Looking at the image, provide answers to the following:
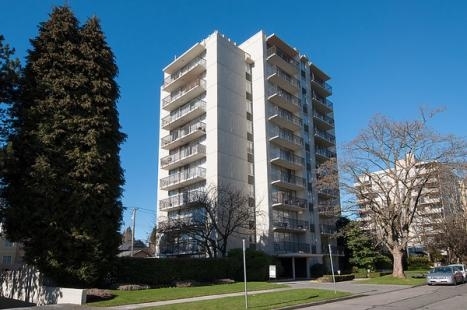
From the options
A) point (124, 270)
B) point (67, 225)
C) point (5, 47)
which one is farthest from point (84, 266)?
point (5, 47)

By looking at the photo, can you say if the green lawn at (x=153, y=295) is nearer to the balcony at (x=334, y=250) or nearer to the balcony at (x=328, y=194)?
the balcony at (x=334, y=250)

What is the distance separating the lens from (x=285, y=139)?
51312mm

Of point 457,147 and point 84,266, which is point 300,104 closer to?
point 457,147

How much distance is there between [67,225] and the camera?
23.6 metres

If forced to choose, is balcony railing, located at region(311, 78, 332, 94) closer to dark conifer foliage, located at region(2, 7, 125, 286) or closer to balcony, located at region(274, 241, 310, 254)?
balcony, located at region(274, 241, 310, 254)

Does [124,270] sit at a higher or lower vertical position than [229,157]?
lower

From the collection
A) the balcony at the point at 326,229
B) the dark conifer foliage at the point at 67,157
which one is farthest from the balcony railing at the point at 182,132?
the dark conifer foliage at the point at 67,157

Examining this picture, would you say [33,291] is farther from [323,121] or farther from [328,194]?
[323,121]

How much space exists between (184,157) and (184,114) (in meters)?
5.51

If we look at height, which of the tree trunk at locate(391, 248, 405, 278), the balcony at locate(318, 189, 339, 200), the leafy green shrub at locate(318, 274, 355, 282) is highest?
the balcony at locate(318, 189, 339, 200)

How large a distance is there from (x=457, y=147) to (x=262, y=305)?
2551 centimetres

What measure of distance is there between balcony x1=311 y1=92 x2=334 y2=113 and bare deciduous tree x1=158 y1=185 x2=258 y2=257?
2308 centimetres

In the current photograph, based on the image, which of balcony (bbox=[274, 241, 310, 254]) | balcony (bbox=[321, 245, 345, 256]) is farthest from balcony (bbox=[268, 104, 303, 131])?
balcony (bbox=[321, 245, 345, 256])

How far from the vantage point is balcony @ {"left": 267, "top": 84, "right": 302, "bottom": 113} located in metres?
52.0
